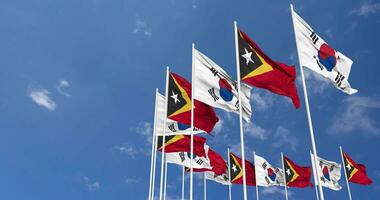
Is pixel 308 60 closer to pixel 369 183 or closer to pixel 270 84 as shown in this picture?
pixel 270 84

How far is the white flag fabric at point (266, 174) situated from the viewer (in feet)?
122

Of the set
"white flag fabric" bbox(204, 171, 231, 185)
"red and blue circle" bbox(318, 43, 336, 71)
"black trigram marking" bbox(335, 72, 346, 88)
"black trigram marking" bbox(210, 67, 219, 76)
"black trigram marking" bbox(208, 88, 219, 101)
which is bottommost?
"black trigram marking" bbox(335, 72, 346, 88)

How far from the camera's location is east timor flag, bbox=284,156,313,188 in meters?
40.1

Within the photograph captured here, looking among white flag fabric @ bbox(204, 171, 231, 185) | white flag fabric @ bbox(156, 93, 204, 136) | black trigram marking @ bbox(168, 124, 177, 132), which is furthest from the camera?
white flag fabric @ bbox(204, 171, 231, 185)

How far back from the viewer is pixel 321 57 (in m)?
16.5

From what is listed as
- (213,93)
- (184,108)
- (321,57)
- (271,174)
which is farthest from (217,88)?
(271,174)

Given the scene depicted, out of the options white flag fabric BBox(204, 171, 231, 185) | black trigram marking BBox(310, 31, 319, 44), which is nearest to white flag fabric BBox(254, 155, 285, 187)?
white flag fabric BBox(204, 171, 231, 185)

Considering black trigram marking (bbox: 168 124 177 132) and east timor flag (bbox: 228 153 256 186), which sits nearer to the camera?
black trigram marking (bbox: 168 124 177 132)

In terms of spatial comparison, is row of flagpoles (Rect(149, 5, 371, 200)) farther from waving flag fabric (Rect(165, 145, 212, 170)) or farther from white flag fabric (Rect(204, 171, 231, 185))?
white flag fabric (Rect(204, 171, 231, 185))

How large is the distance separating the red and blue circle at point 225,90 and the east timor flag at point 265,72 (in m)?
1.94

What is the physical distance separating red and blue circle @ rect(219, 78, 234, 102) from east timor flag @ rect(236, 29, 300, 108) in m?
1.94

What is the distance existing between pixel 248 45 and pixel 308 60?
2671 millimetres

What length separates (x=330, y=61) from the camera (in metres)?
16.5

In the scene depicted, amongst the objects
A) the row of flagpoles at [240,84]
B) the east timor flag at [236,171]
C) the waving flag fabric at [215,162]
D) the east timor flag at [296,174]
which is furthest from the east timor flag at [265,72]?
the east timor flag at [296,174]
